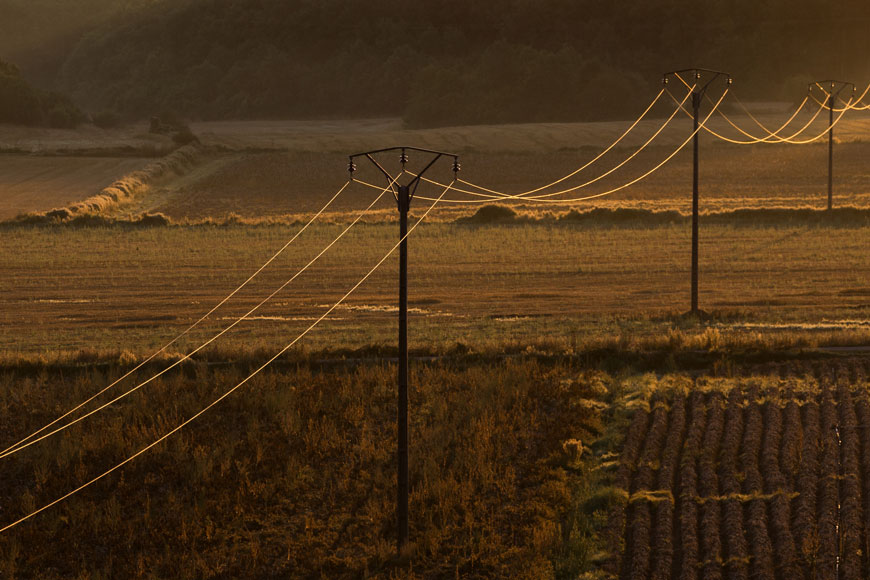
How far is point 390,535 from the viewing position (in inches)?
716

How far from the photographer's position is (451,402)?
24.0m

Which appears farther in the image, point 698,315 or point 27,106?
point 27,106

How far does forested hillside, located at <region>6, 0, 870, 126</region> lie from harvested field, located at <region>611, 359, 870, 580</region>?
10609cm

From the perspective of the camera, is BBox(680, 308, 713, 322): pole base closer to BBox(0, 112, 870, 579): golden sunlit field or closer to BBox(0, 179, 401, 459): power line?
BBox(0, 112, 870, 579): golden sunlit field

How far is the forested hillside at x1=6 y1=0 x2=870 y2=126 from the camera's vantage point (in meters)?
133

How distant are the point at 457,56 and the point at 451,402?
140 m

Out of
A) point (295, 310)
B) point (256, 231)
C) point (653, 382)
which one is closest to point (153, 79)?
point (256, 231)

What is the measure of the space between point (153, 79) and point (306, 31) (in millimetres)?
22821

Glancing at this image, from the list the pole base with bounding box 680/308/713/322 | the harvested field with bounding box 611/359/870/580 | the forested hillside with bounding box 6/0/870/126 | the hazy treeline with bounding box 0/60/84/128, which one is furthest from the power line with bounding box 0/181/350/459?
the forested hillside with bounding box 6/0/870/126

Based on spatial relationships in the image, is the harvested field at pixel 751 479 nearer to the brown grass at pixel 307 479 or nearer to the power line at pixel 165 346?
the brown grass at pixel 307 479

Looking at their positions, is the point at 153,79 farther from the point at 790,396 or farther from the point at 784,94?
A: the point at 790,396

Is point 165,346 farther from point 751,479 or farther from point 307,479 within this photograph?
point 751,479

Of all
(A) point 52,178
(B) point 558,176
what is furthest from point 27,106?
(B) point 558,176

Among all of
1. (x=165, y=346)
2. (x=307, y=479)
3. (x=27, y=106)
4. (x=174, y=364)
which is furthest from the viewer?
(x=27, y=106)
